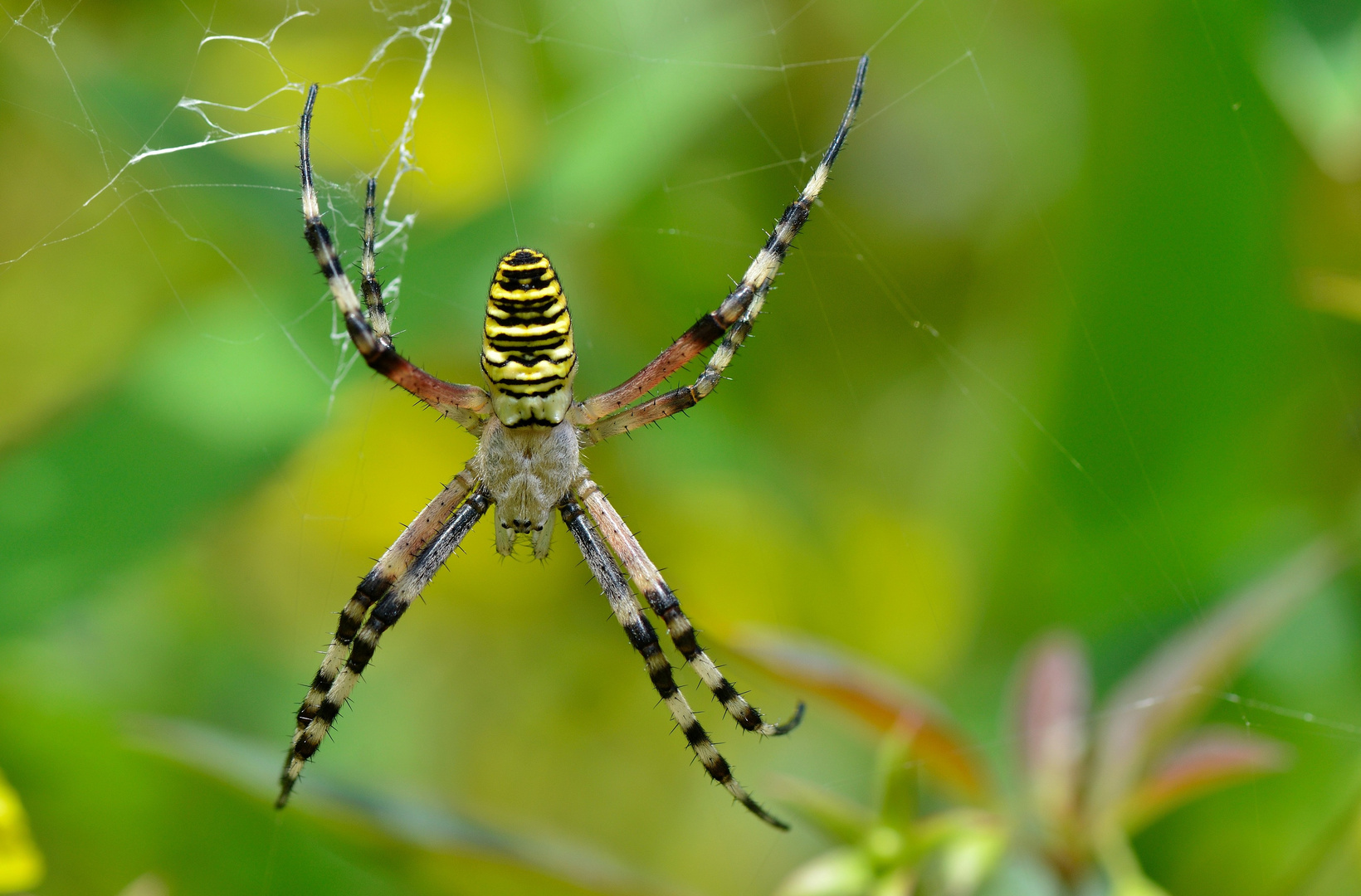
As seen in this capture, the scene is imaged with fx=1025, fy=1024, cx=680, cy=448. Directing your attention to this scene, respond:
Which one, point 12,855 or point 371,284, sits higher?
point 371,284

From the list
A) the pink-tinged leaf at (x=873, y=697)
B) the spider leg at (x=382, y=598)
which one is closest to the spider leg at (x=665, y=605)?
the spider leg at (x=382, y=598)

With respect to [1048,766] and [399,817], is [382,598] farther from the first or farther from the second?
[1048,766]

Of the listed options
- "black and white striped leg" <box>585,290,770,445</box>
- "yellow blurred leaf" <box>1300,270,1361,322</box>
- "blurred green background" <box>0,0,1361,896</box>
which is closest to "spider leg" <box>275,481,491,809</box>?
"blurred green background" <box>0,0,1361,896</box>

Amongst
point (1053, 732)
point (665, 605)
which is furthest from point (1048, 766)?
point (665, 605)

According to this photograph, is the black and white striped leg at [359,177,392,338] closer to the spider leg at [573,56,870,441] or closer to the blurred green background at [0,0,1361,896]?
the blurred green background at [0,0,1361,896]

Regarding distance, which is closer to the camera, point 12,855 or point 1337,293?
point 12,855

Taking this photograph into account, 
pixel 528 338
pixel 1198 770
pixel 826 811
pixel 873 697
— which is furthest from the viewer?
pixel 528 338

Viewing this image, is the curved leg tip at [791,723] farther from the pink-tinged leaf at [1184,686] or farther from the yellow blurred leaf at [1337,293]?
the yellow blurred leaf at [1337,293]
